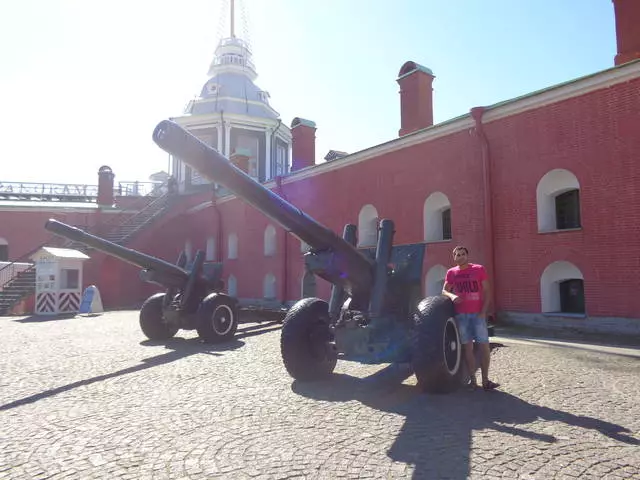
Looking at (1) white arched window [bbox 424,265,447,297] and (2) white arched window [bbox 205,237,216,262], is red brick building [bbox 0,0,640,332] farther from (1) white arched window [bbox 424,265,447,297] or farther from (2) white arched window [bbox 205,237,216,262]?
(2) white arched window [bbox 205,237,216,262]

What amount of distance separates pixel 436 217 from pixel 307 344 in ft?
26.4

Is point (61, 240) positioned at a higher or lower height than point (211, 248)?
higher

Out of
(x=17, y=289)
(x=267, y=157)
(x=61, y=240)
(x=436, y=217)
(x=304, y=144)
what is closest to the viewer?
(x=436, y=217)

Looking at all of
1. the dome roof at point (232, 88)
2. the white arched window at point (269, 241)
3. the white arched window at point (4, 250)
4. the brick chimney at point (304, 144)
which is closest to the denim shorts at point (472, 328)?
the white arched window at point (269, 241)

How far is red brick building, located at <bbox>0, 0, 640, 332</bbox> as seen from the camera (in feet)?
29.2

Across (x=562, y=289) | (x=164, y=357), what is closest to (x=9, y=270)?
(x=164, y=357)

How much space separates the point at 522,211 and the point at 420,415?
7479 mm

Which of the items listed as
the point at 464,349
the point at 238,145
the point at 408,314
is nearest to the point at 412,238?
the point at 408,314

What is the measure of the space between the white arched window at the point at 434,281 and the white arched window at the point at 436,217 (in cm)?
85

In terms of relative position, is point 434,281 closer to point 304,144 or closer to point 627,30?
point 627,30

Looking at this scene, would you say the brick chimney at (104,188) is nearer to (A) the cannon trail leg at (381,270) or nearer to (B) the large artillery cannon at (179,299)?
(B) the large artillery cannon at (179,299)

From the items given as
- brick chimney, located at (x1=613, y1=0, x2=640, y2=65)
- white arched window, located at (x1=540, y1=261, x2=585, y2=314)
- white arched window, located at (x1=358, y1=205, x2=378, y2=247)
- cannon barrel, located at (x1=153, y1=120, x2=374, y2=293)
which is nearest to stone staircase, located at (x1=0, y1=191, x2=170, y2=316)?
white arched window, located at (x1=358, y1=205, x2=378, y2=247)

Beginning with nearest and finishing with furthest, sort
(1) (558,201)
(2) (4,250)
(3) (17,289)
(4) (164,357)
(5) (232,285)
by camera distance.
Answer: (4) (164,357)
(1) (558,201)
(3) (17,289)
(5) (232,285)
(2) (4,250)

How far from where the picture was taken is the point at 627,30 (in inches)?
396
